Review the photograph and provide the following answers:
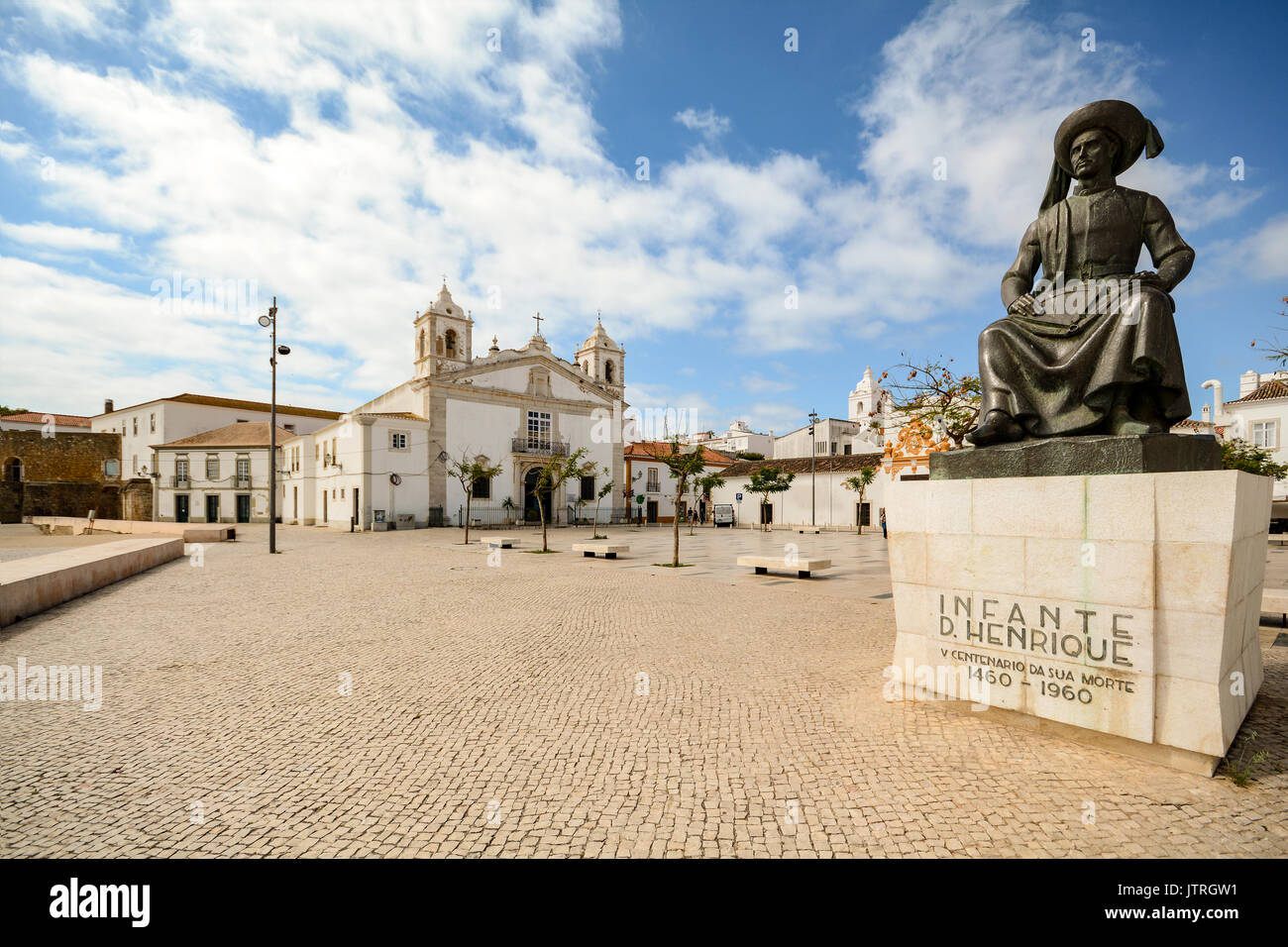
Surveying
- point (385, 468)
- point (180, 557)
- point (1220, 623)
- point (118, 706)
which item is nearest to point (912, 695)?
point (1220, 623)

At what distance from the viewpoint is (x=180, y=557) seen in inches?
659

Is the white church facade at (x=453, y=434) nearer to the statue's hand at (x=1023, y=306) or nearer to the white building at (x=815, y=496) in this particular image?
the white building at (x=815, y=496)

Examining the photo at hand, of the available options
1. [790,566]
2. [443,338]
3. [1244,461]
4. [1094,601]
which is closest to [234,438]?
[443,338]

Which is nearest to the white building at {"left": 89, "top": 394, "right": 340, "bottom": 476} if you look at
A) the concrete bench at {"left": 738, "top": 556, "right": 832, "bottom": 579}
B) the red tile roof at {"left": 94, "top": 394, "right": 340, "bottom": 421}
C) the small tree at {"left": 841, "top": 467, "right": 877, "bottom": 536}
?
the red tile roof at {"left": 94, "top": 394, "right": 340, "bottom": 421}

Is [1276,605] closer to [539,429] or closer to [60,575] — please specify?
[60,575]

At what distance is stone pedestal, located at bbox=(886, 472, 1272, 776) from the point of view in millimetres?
3346

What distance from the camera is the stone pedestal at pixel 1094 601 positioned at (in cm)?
335

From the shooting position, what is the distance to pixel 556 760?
3676 millimetres

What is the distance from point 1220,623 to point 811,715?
2460 mm

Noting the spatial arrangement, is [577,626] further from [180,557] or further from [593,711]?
[180,557]

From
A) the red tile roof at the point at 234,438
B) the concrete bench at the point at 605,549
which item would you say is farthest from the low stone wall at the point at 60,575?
the red tile roof at the point at 234,438

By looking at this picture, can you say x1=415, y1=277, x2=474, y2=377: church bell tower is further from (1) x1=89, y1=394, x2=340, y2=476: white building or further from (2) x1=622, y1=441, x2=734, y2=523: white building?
(1) x1=89, y1=394, x2=340, y2=476: white building

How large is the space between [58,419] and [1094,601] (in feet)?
261

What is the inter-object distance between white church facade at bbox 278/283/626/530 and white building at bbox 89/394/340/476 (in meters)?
13.4
